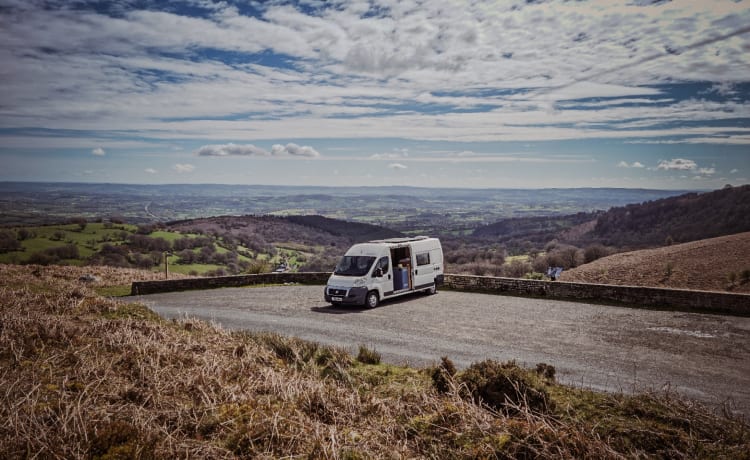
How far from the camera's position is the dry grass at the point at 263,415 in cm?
391

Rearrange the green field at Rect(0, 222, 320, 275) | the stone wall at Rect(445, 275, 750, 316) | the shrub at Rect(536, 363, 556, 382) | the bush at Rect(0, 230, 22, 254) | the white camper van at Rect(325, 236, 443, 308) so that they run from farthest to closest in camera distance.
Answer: the bush at Rect(0, 230, 22, 254)
the green field at Rect(0, 222, 320, 275)
the white camper van at Rect(325, 236, 443, 308)
the stone wall at Rect(445, 275, 750, 316)
the shrub at Rect(536, 363, 556, 382)

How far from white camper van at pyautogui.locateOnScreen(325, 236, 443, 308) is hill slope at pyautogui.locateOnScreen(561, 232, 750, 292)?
7.83m

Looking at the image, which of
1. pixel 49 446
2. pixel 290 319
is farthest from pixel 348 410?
pixel 290 319

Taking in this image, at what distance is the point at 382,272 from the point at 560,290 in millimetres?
7057

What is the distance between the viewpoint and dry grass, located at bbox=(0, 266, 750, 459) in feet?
12.8

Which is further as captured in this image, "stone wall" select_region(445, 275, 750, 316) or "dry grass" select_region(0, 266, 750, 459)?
"stone wall" select_region(445, 275, 750, 316)

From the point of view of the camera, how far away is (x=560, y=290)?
1809 centimetres

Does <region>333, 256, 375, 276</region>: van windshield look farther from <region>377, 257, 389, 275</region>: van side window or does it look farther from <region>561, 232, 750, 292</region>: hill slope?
<region>561, 232, 750, 292</region>: hill slope

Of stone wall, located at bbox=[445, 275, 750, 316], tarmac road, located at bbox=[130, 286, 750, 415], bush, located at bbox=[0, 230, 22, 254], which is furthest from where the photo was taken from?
bush, located at bbox=[0, 230, 22, 254]

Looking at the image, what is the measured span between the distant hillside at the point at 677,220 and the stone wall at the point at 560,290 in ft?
84.3

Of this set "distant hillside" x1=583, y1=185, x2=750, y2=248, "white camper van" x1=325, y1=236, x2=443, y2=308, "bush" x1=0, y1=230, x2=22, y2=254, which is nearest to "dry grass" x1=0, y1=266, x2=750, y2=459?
"white camper van" x1=325, y1=236, x2=443, y2=308

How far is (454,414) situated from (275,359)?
3.86 meters

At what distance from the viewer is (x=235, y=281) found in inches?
935

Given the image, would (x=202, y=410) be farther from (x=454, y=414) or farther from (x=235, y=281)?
(x=235, y=281)
